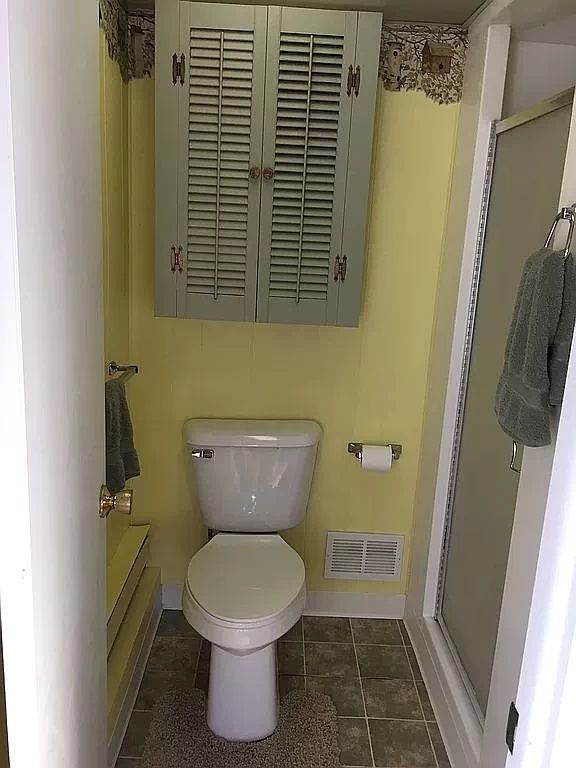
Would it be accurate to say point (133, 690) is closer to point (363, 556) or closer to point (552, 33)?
point (363, 556)

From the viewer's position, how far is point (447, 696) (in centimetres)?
204

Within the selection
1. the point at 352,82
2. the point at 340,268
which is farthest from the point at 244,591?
the point at 352,82

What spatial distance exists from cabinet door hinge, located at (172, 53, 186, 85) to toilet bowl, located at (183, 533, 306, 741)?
4.72 ft

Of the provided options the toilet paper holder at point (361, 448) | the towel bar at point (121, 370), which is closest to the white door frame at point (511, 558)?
the toilet paper holder at point (361, 448)

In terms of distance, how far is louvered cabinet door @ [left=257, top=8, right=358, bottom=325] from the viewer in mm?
1983

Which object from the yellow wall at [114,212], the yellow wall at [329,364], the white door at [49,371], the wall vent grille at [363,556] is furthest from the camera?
the wall vent grille at [363,556]

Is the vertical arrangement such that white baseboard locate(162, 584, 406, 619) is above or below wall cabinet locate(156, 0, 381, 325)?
below

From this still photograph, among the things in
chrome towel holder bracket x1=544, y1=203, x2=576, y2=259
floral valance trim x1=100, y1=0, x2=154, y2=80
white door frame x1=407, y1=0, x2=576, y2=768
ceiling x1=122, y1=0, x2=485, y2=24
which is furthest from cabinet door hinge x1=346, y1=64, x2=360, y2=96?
chrome towel holder bracket x1=544, y1=203, x2=576, y2=259

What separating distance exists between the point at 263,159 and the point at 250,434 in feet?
2.83

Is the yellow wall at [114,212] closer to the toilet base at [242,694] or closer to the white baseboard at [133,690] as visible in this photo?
the white baseboard at [133,690]

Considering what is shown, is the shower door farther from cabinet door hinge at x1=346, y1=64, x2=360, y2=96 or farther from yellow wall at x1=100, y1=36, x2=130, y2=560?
yellow wall at x1=100, y1=36, x2=130, y2=560

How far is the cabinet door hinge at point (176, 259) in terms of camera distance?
2.13 metres

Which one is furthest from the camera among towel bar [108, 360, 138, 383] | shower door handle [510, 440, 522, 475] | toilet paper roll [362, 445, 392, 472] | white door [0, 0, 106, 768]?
toilet paper roll [362, 445, 392, 472]

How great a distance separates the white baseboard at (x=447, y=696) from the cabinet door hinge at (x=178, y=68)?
191cm
